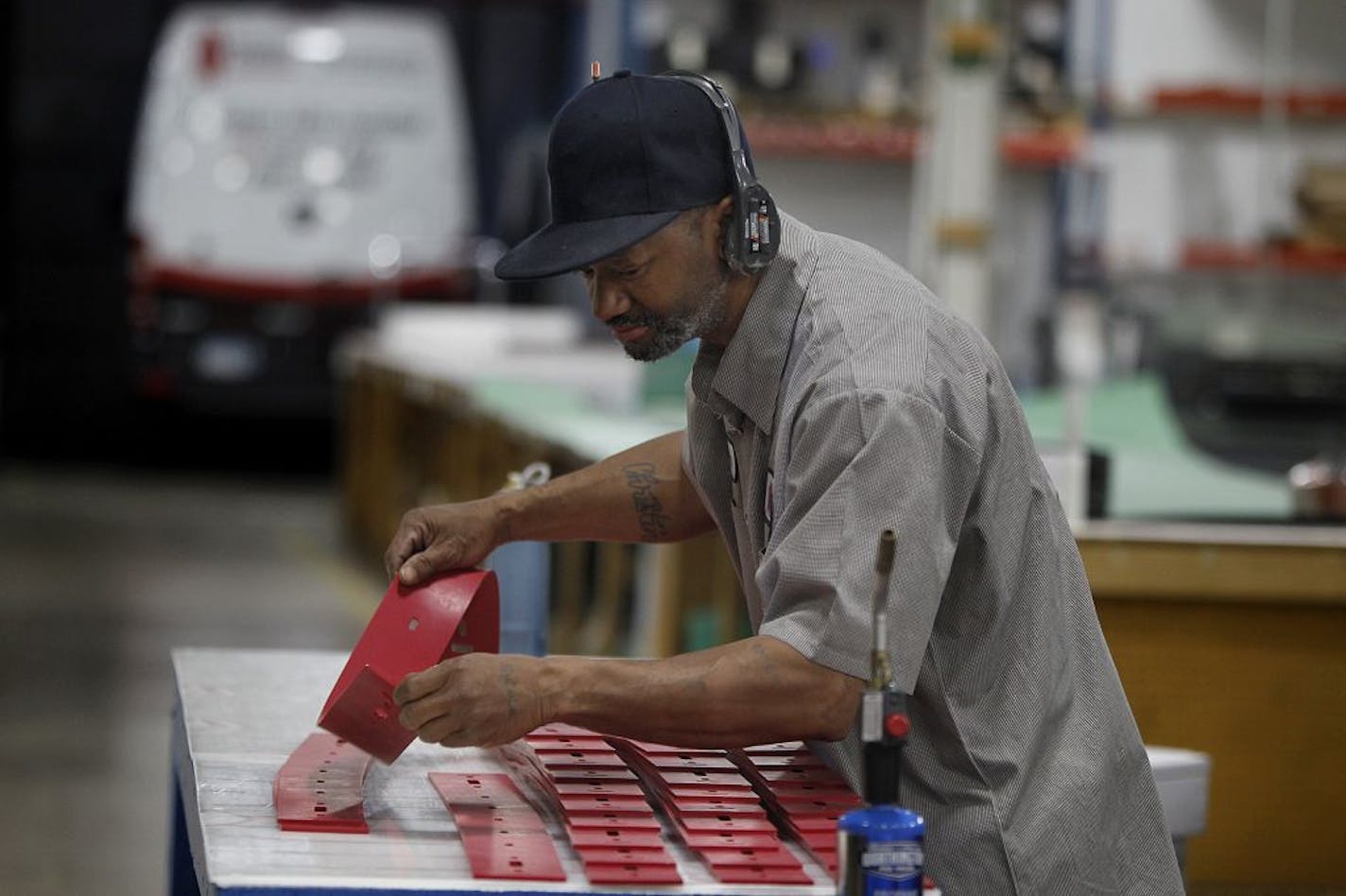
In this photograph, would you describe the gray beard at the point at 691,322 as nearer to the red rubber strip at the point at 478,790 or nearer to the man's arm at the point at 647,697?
the man's arm at the point at 647,697

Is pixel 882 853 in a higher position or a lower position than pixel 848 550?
lower

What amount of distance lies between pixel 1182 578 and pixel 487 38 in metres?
11.2

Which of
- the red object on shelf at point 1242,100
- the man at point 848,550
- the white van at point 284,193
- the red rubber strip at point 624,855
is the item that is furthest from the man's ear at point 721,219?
the white van at point 284,193

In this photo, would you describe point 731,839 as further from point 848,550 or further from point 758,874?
point 848,550

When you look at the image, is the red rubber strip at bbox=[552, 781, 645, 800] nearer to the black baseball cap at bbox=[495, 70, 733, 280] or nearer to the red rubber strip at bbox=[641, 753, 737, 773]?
the red rubber strip at bbox=[641, 753, 737, 773]

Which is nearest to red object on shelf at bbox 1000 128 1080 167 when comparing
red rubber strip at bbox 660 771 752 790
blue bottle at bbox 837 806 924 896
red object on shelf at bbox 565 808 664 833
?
red rubber strip at bbox 660 771 752 790

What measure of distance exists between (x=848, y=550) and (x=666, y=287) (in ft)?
1.40

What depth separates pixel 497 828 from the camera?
99.9 inches

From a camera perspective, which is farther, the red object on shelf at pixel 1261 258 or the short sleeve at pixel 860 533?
the red object on shelf at pixel 1261 258

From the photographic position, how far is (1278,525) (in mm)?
4945

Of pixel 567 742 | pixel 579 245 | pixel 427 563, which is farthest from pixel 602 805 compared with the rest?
pixel 579 245

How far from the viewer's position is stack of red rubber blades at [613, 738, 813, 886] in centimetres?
239

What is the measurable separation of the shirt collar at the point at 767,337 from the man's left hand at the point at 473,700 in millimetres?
447

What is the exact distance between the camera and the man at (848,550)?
8.19ft
